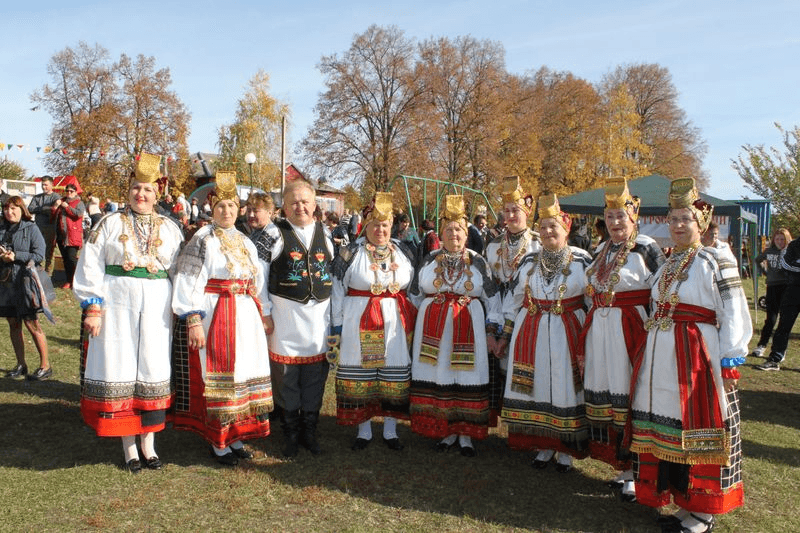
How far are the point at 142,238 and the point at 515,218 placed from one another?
2.64 m

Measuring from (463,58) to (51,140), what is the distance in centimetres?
2089

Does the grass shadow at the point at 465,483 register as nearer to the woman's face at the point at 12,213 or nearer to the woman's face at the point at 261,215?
the woman's face at the point at 261,215

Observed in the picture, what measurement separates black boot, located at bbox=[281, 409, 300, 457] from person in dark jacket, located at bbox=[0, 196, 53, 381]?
3.12 m

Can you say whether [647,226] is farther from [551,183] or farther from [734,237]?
[551,183]

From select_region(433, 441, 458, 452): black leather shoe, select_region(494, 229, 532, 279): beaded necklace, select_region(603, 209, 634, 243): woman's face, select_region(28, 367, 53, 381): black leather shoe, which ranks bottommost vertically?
select_region(433, 441, 458, 452): black leather shoe

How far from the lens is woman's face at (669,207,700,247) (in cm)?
351

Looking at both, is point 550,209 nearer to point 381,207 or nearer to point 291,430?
point 381,207

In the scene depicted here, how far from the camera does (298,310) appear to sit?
448 centimetres

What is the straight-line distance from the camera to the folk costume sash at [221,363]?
4.17m

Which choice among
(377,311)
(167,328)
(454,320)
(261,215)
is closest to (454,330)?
(454,320)

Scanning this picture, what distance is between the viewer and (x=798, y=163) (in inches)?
1041

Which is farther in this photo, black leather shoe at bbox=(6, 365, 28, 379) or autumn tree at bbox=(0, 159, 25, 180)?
autumn tree at bbox=(0, 159, 25, 180)

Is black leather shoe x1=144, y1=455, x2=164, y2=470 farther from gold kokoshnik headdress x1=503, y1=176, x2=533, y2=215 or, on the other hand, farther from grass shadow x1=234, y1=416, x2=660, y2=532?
gold kokoshnik headdress x1=503, y1=176, x2=533, y2=215

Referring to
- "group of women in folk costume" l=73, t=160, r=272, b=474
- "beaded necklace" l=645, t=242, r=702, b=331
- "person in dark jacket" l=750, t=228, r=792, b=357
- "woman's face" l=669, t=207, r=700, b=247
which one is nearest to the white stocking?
"group of women in folk costume" l=73, t=160, r=272, b=474
